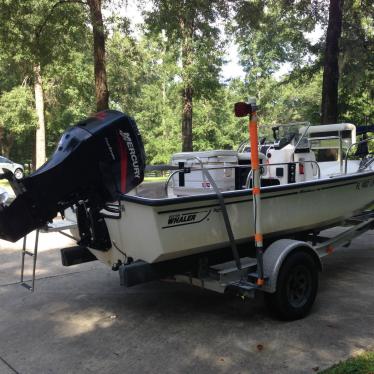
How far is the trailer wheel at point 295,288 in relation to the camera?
4.69 meters

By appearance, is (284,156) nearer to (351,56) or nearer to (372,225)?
(372,225)

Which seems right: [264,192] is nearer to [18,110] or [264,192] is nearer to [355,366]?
[355,366]

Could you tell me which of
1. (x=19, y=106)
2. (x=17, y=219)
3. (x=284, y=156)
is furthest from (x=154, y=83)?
(x=17, y=219)

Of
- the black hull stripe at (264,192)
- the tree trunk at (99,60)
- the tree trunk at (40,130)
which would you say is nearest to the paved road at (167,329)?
the black hull stripe at (264,192)

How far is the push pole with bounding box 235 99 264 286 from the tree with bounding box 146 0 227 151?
815 centimetres

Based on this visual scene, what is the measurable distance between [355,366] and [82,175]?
2.64 m

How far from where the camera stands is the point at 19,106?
27.1 metres

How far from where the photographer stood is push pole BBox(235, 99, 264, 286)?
425 cm

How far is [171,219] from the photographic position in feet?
13.7

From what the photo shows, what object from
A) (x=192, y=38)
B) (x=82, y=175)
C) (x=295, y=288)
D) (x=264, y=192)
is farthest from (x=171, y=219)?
(x=192, y=38)

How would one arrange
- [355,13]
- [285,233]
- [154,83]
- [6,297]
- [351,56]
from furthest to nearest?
[154,83]
[355,13]
[351,56]
[6,297]
[285,233]

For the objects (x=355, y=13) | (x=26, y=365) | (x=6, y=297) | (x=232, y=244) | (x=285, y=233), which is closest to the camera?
(x=26, y=365)

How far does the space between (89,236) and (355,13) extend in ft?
47.3

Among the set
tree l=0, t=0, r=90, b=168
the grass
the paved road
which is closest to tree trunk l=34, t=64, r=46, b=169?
tree l=0, t=0, r=90, b=168
